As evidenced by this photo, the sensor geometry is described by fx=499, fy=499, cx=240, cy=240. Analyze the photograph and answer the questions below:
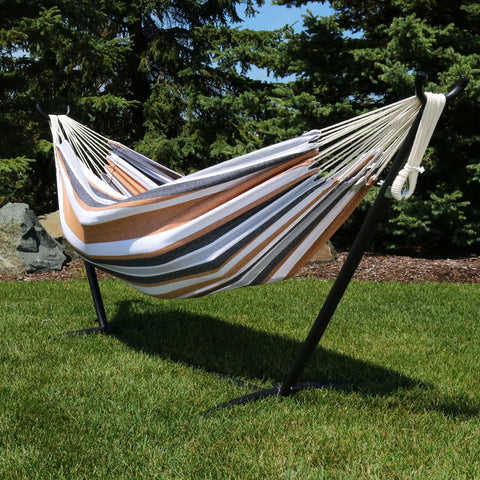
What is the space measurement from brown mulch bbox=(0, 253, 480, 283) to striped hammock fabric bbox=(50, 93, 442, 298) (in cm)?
310

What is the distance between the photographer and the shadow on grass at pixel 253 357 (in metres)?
2.02

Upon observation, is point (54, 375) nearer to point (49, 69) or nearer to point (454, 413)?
point (454, 413)

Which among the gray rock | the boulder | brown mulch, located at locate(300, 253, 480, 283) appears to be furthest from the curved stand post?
the gray rock

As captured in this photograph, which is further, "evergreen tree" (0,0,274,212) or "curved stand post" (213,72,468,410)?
"evergreen tree" (0,0,274,212)

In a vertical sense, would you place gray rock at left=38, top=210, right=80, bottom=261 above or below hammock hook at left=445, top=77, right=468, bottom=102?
below

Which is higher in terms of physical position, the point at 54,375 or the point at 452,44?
the point at 452,44

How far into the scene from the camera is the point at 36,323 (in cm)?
296

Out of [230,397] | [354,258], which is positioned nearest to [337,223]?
[354,258]

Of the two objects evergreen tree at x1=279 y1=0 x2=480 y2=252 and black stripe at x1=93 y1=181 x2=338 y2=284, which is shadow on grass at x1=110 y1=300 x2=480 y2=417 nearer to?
black stripe at x1=93 y1=181 x2=338 y2=284

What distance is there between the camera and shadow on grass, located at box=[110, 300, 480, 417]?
2.02 m

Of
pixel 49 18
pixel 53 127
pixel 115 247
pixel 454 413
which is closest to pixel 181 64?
pixel 49 18

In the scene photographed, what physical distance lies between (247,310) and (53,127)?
1.70 m

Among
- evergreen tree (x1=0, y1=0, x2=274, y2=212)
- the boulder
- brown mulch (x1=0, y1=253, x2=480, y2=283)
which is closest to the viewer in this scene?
brown mulch (x1=0, y1=253, x2=480, y2=283)

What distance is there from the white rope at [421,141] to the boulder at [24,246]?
4321 millimetres
